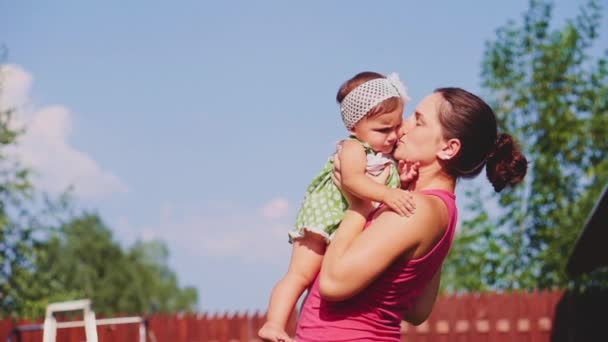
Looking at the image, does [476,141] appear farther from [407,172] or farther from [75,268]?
[75,268]

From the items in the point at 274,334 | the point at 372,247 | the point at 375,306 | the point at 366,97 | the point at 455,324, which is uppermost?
the point at 366,97

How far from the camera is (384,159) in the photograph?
2598mm

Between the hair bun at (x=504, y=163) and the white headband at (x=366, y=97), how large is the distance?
13.2 inches

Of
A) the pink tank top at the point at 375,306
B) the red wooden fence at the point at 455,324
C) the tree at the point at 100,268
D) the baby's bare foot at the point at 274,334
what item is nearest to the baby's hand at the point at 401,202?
the pink tank top at the point at 375,306

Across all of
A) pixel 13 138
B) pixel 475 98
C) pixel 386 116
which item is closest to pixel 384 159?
pixel 386 116

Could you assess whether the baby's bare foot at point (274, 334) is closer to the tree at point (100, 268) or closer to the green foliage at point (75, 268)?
the green foliage at point (75, 268)

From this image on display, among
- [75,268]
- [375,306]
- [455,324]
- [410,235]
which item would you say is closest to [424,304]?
[375,306]

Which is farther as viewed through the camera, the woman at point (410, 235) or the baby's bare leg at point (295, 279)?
the baby's bare leg at point (295, 279)

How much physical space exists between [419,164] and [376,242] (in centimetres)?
38

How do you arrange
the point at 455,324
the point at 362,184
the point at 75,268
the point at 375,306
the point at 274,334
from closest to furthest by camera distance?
1. the point at 375,306
2. the point at 362,184
3. the point at 274,334
4. the point at 455,324
5. the point at 75,268

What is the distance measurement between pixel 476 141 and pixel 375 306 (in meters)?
0.56

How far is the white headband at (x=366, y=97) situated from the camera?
267cm

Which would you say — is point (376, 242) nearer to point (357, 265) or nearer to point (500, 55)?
point (357, 265)

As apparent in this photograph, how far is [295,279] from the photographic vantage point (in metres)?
2.69
